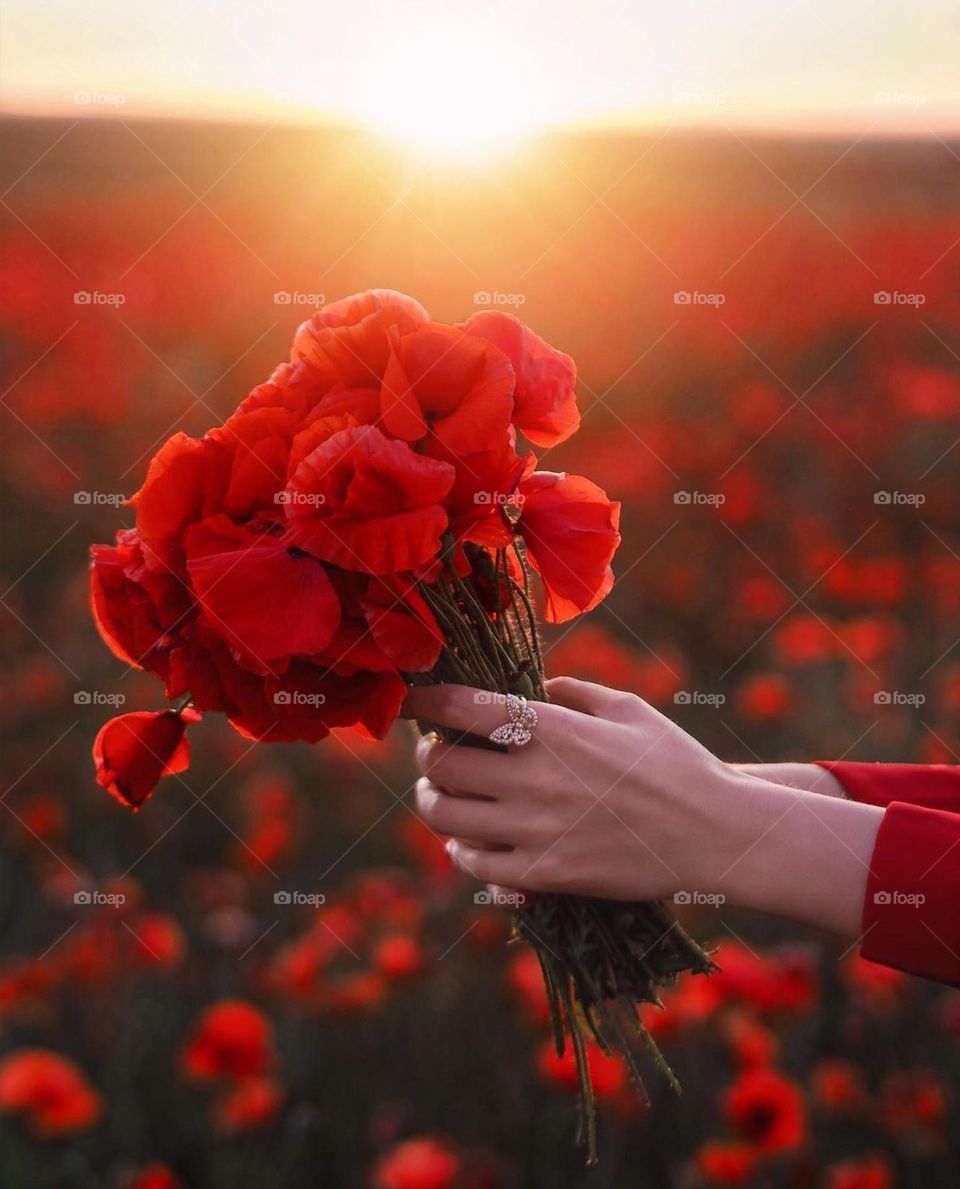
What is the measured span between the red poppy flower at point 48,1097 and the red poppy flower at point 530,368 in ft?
3.03

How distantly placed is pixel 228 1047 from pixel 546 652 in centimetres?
58

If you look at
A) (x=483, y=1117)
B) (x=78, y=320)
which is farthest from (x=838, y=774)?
(x=78, y=320)
